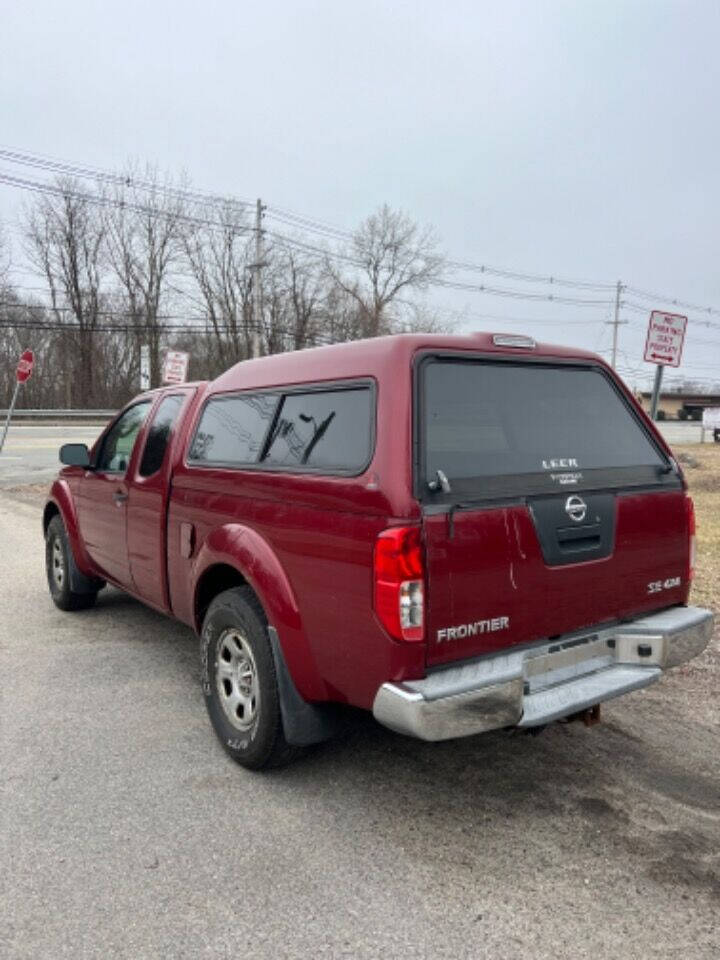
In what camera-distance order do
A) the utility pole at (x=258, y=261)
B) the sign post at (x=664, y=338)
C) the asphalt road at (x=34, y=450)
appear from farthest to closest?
the utility pole at (x=258, y=261), the asphalt road at (x=34, y=450), the sign post at (x=664, y=338)

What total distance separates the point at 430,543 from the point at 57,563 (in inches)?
183

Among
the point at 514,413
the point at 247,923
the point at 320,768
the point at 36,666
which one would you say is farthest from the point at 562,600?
the point at 36,666

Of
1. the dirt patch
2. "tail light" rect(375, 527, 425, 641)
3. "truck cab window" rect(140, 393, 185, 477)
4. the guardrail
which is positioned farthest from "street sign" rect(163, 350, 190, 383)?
the guardrail

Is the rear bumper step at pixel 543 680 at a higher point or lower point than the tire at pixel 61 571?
higher

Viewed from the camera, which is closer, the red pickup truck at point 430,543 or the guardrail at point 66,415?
the red pickup truck at point 430,543

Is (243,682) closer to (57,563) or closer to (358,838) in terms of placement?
(358,838)

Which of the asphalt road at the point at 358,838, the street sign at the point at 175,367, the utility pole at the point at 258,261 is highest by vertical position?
the utility pole at the point at 258,261

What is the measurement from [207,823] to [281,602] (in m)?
0.94

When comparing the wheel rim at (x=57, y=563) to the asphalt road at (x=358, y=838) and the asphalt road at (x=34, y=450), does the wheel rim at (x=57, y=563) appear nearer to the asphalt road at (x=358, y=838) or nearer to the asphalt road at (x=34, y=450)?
the asphalt road at (x=358, y=838)

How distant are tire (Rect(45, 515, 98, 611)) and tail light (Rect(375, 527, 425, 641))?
404 cm

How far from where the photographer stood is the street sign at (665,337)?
7996 mm

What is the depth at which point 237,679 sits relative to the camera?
361 cm

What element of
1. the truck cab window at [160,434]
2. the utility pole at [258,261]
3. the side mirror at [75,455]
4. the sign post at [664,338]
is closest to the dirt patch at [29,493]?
the side mirror at [75,455]

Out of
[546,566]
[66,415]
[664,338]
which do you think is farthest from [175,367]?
[66,415]
